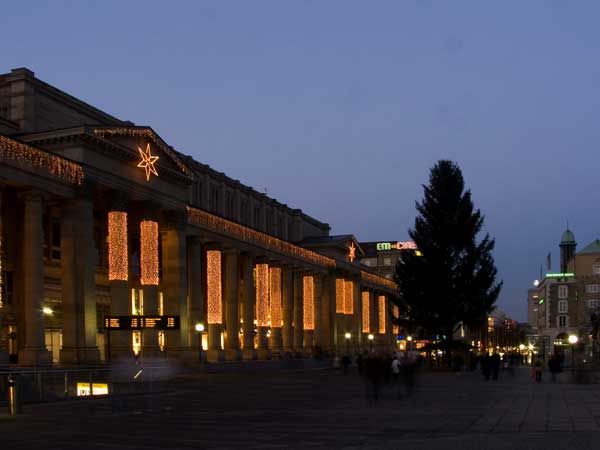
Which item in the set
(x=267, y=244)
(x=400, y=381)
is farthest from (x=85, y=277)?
(x=267, y=244)

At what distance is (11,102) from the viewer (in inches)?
2160

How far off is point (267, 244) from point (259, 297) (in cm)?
824

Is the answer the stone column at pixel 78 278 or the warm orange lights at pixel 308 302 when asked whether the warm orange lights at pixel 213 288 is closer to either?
the stone column at pixel 78 278

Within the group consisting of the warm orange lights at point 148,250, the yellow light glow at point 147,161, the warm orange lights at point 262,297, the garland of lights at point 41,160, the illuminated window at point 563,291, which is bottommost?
the illuminated window at point 563,291

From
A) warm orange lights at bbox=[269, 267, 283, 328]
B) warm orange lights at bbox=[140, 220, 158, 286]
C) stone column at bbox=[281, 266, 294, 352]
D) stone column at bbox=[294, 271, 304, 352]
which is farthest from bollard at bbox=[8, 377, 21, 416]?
stone column at bbox=[294, 271, 304, 352]

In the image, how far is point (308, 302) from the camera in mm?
102000

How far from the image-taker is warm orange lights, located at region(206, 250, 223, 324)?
242 ft

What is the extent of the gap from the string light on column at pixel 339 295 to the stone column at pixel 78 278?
62.1m

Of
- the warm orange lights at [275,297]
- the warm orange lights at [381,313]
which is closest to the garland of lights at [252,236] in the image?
the warm orange lights at [275,297]

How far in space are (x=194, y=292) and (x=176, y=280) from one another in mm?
7047

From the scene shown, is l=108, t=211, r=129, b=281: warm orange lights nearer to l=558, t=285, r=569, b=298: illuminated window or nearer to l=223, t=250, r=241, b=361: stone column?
l=223, t=250, r=241, b=361: stone column

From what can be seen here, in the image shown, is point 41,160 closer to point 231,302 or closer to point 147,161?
point 147,161

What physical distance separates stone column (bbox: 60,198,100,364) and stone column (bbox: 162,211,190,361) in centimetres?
1213

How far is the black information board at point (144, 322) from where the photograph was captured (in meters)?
39.9
